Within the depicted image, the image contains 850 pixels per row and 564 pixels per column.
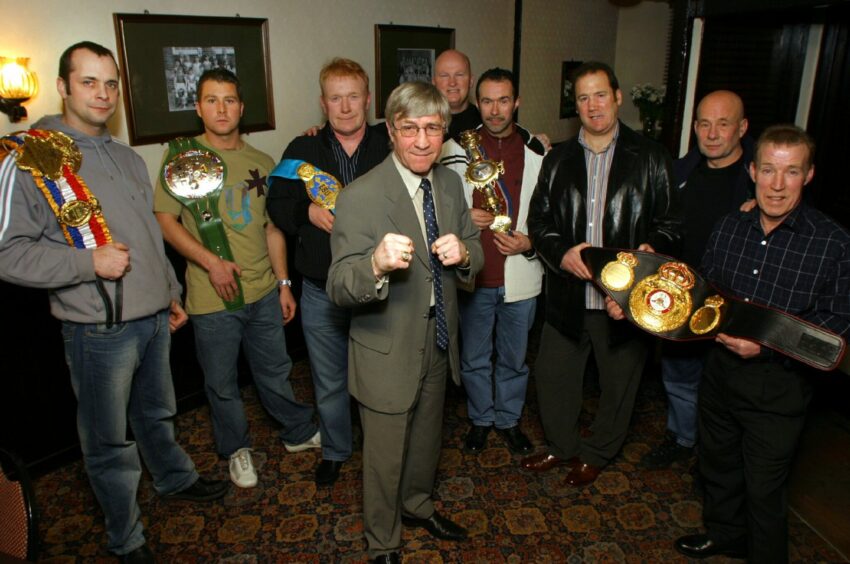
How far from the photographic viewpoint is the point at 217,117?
261cm

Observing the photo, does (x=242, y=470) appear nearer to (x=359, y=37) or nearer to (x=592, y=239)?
(x=592, y=239)

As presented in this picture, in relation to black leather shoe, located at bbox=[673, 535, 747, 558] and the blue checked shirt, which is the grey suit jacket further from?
black leather shoe, located at bbox=[673, 535, 747, 558]

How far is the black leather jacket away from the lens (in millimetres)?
2564

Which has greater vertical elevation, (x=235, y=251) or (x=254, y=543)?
(x=235, y=251)

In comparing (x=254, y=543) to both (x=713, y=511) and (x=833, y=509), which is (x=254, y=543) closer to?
(x=713, y=511)

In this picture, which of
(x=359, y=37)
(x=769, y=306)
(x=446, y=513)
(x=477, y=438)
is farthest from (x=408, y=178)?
(x=359, y=37)

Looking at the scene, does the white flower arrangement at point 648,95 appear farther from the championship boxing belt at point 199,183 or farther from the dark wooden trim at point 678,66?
the championship boxing belt at point 199,183

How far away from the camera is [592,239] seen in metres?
2.66

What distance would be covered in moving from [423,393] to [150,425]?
1219 millimetres

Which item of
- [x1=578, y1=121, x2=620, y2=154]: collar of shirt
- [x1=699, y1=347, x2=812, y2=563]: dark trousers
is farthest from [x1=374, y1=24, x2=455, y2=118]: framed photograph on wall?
[x1=699, y1=347, x2=812, y2=563]: dark trousers

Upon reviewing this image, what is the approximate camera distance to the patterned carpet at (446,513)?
99.2 inches

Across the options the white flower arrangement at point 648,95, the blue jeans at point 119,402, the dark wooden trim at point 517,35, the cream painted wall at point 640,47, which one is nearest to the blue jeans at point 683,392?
the blue jeans at point 119,402

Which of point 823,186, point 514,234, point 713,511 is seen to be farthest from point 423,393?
point 823,186

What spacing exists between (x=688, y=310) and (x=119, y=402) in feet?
7.15
